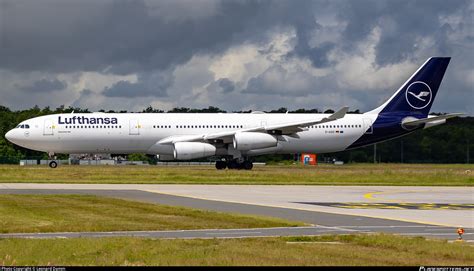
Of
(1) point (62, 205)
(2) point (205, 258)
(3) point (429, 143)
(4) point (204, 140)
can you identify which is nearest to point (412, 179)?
(4) point (204, 140)

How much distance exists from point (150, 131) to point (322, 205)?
116ft

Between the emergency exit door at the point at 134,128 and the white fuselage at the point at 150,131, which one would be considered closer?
the white fuselage at the point at 150,131

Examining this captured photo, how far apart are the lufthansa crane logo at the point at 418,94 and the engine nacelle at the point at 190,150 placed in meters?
17.6

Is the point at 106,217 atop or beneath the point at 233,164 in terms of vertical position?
beneath

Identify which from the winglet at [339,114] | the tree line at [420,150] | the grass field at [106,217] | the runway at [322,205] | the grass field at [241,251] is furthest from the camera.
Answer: the tree line at [420,150]

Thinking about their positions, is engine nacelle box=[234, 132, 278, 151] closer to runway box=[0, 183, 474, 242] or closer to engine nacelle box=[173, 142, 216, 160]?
engine nacelle box=[173, 142, 216, 160]

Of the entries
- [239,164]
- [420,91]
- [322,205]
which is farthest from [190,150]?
[322,205]

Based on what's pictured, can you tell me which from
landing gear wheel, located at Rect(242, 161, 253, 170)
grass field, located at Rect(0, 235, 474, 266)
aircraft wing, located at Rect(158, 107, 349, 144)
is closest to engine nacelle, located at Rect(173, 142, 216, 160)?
aircraft wing, located at Rect(158, 107, 349, 144)

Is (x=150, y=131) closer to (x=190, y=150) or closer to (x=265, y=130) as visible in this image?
(x=190, y=150)

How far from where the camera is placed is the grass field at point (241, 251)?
14.9 meters

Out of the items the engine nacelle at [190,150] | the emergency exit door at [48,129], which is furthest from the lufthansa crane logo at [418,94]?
the emergency exit door at [48,129]

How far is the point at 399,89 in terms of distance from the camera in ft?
227

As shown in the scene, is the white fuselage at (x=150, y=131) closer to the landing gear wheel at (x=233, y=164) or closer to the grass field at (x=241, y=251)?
the landing gear wheel at (x=233, y=164)

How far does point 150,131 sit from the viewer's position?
64.0 metres
